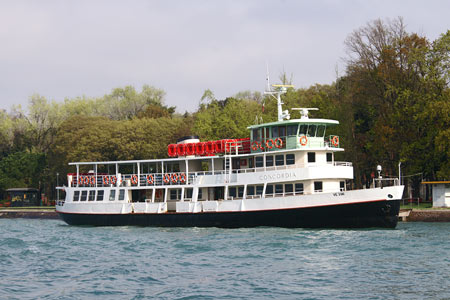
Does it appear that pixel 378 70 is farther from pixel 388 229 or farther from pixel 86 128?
pixel 86 128

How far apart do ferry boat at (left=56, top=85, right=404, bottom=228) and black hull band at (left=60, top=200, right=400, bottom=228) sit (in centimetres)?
6

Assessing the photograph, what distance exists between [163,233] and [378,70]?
31.0m

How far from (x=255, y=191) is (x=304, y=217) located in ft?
15.4

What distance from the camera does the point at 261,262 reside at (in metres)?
27.8

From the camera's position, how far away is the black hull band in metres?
39.5

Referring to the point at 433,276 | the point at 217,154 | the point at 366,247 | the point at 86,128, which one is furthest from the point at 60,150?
the point at 433,276

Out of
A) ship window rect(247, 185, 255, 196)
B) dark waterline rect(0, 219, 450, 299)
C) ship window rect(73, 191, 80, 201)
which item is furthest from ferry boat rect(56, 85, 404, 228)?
dark waterline rect(0, 219, 450, 299)

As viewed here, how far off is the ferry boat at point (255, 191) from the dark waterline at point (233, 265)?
1768mm

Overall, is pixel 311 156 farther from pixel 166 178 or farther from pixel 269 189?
pixel 166 178

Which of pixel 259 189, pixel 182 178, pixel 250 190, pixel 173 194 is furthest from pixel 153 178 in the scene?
pixel 259 189

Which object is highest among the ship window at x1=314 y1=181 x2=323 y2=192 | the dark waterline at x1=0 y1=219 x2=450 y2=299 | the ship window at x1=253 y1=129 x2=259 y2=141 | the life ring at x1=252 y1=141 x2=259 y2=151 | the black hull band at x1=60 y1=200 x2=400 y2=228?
the ship window at x1=253 y1=129 x2=259 y2=141

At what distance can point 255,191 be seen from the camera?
43.9 meters

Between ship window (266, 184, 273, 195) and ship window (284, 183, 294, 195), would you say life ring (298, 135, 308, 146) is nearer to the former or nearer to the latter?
ship window (284, 183, 294, 195)

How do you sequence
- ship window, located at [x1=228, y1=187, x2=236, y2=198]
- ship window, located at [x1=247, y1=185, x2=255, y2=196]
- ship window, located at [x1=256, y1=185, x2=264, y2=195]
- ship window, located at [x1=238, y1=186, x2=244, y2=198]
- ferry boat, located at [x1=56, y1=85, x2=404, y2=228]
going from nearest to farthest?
ferry boat, located at [x1=56, y1=85, x2=404, y2=228] → ship window, located at [x1=256, y1=185, x2=264, y2=195] → ship window, located at [x1=247, y1=185, x2=255, y2=196] → ship window, located at [x1=238, y1=186, x2=244, y2=198] → ship window, located at [x1=228, y1=187, x2=236, y2=198]
